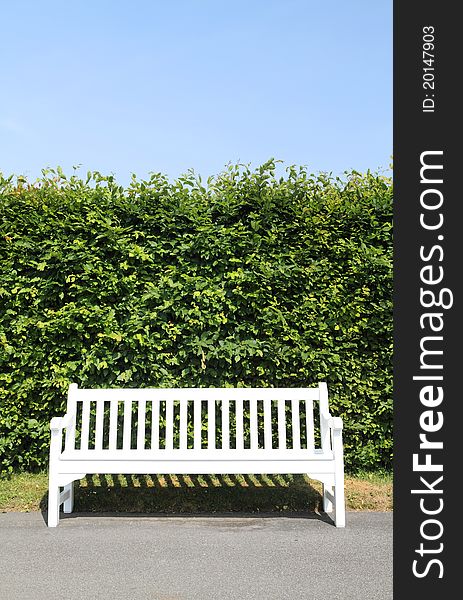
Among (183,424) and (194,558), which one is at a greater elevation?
(183,424)

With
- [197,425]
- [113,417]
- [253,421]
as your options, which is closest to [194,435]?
[197,425]

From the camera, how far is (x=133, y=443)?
20.8 feet

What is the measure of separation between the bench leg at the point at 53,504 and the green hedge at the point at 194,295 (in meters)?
1.09

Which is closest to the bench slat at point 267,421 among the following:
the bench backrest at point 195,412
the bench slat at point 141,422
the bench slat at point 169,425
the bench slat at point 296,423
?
the bench backrest at point 195,412

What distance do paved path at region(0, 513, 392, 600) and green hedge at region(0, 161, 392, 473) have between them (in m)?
1.24

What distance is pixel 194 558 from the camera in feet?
14.5

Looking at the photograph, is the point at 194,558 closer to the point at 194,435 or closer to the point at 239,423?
the point at 194,435

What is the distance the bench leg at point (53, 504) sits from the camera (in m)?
5.19

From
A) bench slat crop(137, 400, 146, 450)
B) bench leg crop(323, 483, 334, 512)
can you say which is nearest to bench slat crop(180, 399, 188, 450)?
bench slat crop(137, 400, 146, 450)

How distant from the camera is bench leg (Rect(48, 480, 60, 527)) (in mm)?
5188

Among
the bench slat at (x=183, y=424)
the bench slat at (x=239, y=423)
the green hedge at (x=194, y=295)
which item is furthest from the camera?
the green hedge at (x=194, y=295)

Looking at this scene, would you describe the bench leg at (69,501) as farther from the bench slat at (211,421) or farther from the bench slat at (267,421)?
the bench slat at (267,421)

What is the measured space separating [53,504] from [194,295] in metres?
2.18

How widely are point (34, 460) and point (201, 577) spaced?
2939 millimetres
